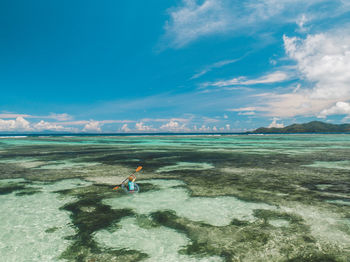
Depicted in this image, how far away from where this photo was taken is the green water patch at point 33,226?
19.0ft

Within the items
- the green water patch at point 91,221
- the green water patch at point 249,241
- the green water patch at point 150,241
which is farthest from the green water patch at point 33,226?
the green water patch at point 249,241

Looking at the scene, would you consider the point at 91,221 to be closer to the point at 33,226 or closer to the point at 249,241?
the point at 33,226

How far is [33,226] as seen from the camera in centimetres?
732

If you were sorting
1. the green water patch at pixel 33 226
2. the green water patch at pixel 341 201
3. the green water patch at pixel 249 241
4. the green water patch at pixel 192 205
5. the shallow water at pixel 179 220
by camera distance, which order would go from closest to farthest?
the green water patch at pixel 249 241 → the shallow water at pixel 179 220 → the green water patch at pixel 33 226 → the green water patch at pixel 192 205 → the green water patch at pixel 341 201

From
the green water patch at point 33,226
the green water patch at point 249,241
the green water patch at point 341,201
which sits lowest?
the green water patch at point 341,201

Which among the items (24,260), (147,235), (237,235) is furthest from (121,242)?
(237,235)

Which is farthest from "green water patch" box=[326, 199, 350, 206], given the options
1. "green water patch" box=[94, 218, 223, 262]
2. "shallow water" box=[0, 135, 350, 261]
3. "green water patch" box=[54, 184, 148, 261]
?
"green water patch" box=[54, 184, 148, 261]

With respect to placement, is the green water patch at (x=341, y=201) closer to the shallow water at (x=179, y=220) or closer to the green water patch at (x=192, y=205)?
the shallow water at (x=179, y=220)

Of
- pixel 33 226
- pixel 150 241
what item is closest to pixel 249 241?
pixel 150 241

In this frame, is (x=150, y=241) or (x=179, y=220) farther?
(x=179, y=220)

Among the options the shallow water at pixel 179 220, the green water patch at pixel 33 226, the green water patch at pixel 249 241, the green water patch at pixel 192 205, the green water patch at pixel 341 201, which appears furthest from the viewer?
the green water patch at pixel 341 201

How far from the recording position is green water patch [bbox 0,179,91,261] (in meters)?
5.80

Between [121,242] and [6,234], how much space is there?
362 centimetres

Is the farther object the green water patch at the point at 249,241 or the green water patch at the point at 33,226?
the green water patch at the point at 33,226
